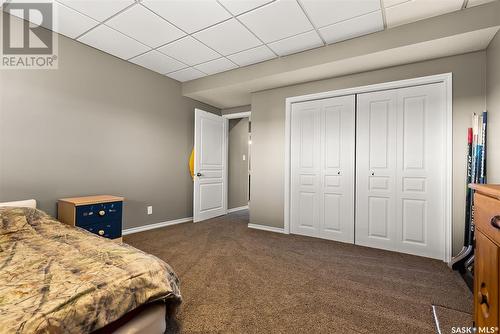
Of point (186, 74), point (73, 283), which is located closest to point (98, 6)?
point (186, 74)

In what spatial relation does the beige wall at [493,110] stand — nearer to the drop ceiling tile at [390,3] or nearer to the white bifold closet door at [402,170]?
the white bifold closet door at [402,170]

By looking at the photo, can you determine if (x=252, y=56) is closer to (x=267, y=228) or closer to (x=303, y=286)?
(x=267, y=228)

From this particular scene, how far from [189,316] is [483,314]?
5.32 ft

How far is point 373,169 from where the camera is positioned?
3.30 meters

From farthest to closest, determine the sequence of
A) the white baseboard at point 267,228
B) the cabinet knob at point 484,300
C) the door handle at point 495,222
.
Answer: the white baseboard at point 267,228 < the cabinet knob at point 484,300 < the door handle at point 495,222

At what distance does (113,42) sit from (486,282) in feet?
13.6

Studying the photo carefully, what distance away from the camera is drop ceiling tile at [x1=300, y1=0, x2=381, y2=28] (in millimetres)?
2371

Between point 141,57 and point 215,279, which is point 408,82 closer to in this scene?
point 215,279

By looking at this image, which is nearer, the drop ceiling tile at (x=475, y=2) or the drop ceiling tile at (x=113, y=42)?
the drop ceiling tile at (x=475, y=2)

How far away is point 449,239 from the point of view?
281 centimetres

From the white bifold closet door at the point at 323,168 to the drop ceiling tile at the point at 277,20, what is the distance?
1.24 metres

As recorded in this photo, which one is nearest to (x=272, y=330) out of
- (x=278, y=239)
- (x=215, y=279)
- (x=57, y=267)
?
(x=215, y=279)

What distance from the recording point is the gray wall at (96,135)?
2.74 meters

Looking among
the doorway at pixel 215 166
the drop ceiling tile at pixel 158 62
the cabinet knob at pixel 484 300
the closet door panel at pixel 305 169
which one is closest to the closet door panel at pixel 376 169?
the closet door panel at pixel 305 169
